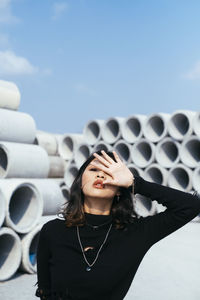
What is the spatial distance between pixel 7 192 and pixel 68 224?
2889 mm

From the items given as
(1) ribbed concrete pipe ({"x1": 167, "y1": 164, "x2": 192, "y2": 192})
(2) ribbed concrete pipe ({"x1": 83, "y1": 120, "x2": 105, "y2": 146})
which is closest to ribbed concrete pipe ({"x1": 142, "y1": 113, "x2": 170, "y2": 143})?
(1) ribbed concrete pipe ({"x1": 167, "y1": 164, "x2": 192, "y2": 192})

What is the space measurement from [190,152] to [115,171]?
8122 millimetres

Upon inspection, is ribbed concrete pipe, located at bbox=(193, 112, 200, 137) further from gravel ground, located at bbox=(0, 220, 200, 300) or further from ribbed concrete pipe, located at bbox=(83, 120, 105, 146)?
gravel ground, located at bbox=(0, 220, 200, 300)

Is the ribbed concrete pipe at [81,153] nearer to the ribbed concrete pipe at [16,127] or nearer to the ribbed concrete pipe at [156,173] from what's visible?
the ribbed concrete pipe at [156,173]

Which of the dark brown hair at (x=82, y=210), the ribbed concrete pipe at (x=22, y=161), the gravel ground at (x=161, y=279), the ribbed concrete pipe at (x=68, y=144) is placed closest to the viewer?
the dark brown hair at (x=82, y=210)

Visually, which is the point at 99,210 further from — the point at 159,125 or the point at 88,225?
the point at 159,125

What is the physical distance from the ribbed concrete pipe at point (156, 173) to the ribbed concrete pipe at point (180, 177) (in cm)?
11

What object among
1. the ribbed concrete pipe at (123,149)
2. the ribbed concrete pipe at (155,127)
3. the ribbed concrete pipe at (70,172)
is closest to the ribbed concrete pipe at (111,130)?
the ribbed concrete pipe at (123,149)

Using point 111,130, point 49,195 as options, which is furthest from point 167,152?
point 49,195

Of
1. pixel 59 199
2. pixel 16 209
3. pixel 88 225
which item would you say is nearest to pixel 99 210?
pixel 88 225

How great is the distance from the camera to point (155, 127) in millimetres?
9945

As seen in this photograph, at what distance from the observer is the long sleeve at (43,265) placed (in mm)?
1643

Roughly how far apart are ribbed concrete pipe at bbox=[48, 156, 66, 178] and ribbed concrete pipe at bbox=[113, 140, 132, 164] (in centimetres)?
132

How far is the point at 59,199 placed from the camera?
Answer: 18.3ft
